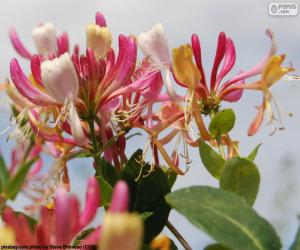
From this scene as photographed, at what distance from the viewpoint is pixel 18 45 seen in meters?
1.35

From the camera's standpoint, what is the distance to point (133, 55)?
1.17 metres

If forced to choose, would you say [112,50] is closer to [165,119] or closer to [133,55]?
[133,55]

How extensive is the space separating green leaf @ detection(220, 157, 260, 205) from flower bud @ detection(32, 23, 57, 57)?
51 cm

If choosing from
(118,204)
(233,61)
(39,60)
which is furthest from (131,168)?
(118,204)

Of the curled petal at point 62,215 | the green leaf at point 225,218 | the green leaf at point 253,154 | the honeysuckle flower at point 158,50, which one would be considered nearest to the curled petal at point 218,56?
the honeysuckle flower at point 158,50

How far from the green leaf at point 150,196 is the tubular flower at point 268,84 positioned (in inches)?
7.3

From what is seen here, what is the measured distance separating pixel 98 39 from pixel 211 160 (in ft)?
1.14

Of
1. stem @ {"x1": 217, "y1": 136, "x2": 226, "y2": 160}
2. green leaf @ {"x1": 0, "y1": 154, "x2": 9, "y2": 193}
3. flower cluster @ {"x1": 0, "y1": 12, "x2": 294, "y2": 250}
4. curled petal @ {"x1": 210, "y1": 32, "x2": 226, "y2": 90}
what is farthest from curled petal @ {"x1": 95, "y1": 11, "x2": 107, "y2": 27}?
green leaf @ {"x1": 0, "y1": 154, "x2": 9, "y2": 193}

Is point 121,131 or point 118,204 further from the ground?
point 118,204

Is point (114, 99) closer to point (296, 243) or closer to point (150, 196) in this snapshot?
point (150, 196)

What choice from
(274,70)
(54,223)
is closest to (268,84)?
(274,70)

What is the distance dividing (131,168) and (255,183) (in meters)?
0.28

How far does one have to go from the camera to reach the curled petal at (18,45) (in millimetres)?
1346

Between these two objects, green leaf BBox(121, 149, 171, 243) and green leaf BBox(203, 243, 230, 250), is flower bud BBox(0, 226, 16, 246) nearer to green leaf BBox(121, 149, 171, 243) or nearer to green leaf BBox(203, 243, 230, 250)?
green leaf BBox(203, 243, 230, 250)
